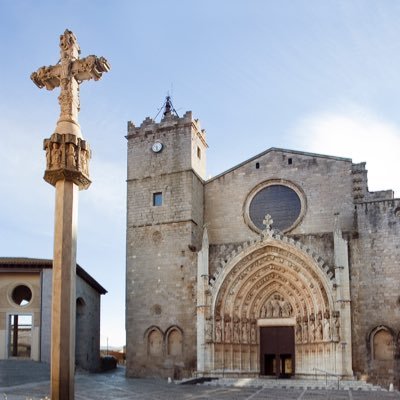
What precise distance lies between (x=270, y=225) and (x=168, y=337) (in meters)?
6.78

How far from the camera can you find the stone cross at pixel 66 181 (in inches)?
327

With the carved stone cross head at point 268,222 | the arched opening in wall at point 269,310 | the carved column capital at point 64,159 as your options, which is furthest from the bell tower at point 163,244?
the carved column capital at point 64,159

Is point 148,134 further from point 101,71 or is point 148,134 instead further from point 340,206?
point 101,71

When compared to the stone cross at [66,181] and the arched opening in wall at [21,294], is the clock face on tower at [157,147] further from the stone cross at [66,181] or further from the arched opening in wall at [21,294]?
the stone cross at [66,181]

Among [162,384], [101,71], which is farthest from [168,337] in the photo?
[101,71]

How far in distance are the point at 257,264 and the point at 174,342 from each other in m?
5.09

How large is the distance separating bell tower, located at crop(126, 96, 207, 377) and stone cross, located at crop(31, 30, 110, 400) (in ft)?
58.6

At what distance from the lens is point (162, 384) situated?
23.3 m

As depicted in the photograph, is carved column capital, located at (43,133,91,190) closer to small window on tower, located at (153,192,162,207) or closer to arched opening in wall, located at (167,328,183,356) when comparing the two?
arched opening in wall, located at (167,328,183,356)

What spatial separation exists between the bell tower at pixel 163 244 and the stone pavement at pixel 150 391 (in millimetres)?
1937

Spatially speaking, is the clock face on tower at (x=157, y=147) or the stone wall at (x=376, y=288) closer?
the stone wall at (x=376, y=288)

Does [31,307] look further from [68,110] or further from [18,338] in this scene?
[68,110]

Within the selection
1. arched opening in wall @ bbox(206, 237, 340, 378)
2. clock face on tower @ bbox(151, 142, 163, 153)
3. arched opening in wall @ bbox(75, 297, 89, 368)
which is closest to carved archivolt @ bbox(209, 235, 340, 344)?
arched opening in wall @ bbox(206, 237, 340, 378)

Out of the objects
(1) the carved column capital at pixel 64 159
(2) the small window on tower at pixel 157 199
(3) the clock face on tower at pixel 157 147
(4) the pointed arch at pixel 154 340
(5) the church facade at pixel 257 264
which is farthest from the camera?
(3) the clock face on tower at pixel 157 147
